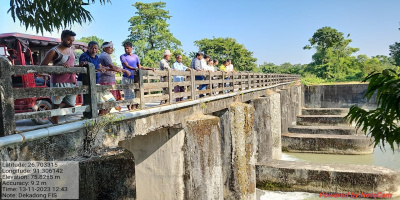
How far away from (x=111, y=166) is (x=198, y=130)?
3.78m

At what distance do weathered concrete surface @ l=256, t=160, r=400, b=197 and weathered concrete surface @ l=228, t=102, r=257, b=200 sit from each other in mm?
2459

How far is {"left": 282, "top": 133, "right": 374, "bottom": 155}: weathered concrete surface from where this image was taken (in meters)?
17.3

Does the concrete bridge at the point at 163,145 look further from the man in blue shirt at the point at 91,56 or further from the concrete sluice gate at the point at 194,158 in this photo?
the man in blue shirt at the point at 91,56

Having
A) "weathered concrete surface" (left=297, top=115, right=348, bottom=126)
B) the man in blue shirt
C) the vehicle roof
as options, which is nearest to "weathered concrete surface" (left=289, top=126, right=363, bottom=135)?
"weathered concrete surface" (left=297, top=115, right=348, bottom=126)

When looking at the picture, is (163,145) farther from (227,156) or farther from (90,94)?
(227,156)

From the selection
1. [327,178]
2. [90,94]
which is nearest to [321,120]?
[327,178]

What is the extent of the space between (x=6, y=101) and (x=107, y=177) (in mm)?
1252

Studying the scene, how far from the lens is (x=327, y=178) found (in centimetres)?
1185

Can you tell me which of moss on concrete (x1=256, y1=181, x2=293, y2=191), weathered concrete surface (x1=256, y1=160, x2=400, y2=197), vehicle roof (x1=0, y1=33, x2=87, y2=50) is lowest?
moss on concrete (x1=256, y1=181, x2=293, y2=191)

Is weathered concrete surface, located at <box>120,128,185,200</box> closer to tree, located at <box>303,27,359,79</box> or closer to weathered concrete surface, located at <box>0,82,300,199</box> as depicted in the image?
weathered concrete surface, located at <box>0,82,300,199</box>

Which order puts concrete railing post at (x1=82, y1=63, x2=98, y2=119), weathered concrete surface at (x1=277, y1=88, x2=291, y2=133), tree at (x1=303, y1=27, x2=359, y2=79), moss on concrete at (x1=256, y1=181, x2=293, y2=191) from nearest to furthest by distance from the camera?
1. concrete railing post at (x1=82, y1=63, x2=98, y2=119)
2. moss on concrete at (x1=256, y1=181, x2=293, y2=191)
3. weathered concrete surface at (x1=277, y1=88, x2=291, y2=133)
4. tree at (x1=303, y1=27, x2=359, y2=79)

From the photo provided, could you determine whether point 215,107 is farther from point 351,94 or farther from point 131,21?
point 131,21

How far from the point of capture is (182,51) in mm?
38562

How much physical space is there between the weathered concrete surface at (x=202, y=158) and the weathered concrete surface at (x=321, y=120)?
16463 mm
